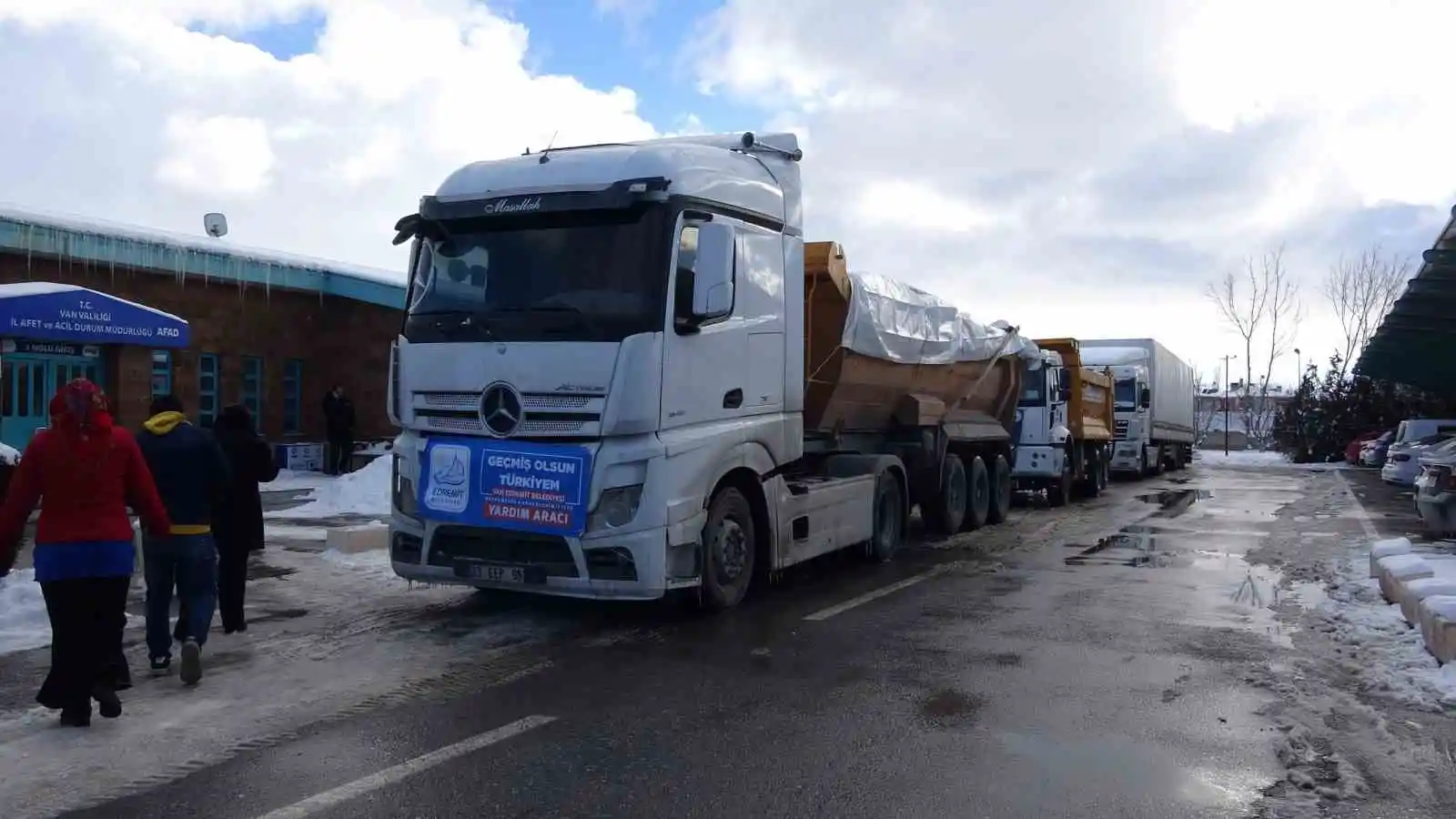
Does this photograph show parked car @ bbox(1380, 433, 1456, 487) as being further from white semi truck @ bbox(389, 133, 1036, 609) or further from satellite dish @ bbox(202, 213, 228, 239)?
satellite dish @ bbox(202, 213, 228, 239)

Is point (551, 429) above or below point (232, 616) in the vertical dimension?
above

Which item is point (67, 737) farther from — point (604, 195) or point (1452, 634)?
point (1452, 634)

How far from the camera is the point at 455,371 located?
27.5ft

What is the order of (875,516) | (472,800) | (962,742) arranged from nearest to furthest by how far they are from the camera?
(472,800), (962,742), (875,516)

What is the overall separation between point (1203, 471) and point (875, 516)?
28.2 meters

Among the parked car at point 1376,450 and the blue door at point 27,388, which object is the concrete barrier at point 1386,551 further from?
the parked car at point 1376,450

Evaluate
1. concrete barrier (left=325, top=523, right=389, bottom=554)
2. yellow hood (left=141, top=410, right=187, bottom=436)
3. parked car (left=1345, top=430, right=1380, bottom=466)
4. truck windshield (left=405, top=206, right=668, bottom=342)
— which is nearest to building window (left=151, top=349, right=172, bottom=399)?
concrete barrier (left=325, top=523, right=389, bottom=554)

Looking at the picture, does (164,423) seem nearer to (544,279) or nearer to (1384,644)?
(544,279)

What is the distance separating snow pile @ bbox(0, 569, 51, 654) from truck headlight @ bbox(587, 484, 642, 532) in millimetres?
3868

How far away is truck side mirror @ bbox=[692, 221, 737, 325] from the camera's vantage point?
8.20m

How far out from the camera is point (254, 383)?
23.1 meters

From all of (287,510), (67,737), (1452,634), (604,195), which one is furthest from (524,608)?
(287,510)

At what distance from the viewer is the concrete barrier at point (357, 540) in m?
12.2

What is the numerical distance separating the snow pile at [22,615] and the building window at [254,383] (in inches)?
550
